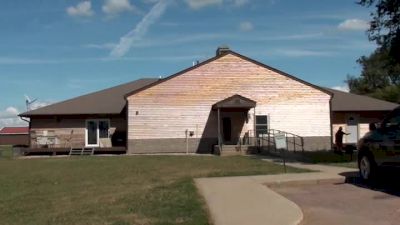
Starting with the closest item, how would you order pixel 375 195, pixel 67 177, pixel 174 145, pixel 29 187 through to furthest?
1. pixel 375 195
2. pixel 29 187
3. pixel 67 177
4. pixel 174 145

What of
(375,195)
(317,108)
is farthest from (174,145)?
(375,195)

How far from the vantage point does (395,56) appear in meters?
22.0

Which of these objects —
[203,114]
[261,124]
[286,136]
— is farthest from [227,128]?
[286,136]

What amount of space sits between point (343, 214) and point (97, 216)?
14.5 feet

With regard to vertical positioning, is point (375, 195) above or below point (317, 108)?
below

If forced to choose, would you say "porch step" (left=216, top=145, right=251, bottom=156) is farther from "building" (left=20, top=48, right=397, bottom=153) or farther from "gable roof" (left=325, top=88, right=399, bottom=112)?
"gable roof" (left=325, top=88, right=399, bottom=112)

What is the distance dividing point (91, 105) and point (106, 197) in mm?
25740

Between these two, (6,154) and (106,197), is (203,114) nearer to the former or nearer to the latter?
(6,154)

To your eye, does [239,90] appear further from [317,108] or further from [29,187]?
[29,187]

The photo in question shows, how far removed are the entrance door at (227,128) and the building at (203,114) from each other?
0.06 meters

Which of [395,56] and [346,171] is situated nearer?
[346,171]

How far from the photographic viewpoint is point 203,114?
3544 cm

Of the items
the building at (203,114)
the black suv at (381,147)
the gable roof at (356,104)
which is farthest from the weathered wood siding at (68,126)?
the black suv at (381,147)

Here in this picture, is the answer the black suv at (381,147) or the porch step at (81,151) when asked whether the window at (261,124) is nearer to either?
the porch step at (81,151)
